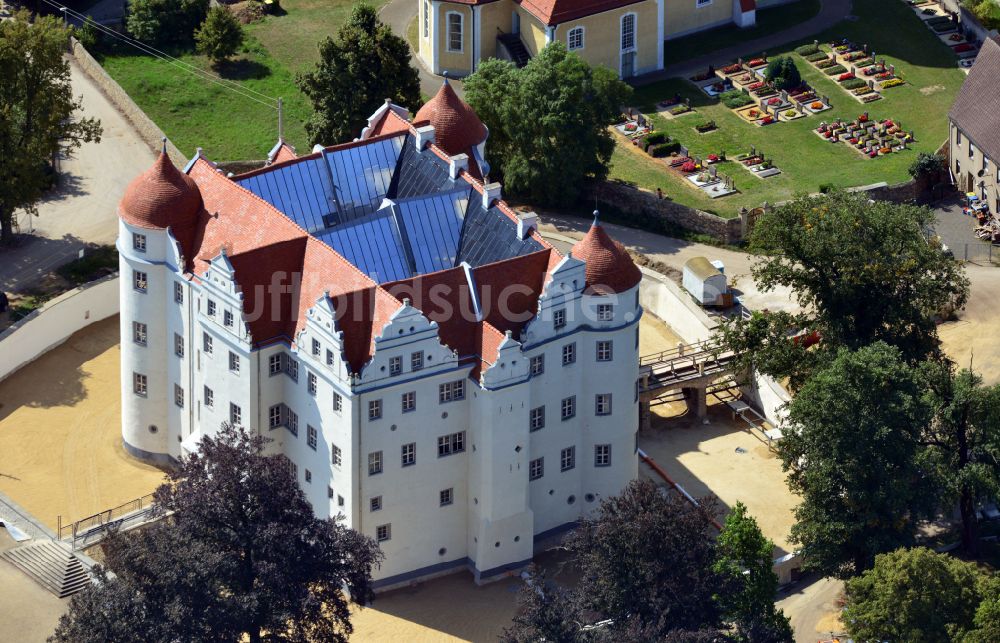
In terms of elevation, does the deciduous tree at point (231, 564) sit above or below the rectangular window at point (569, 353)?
below

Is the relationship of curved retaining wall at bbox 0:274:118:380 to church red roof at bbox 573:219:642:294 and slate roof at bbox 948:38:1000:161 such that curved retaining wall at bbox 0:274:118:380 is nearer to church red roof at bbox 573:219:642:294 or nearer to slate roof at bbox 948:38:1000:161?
church red roof at bbox 573:219:642:294

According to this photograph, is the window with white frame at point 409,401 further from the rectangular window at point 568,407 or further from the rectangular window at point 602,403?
the rectangular window at point 602,403

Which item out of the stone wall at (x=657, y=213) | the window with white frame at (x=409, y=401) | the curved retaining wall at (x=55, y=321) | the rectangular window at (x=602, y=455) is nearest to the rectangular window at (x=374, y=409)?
the window with white frame at (x=409, y=401)

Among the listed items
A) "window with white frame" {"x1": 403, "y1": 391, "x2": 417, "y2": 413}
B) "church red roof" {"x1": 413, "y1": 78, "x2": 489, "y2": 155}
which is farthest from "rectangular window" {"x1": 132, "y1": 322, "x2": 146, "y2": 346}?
"church red roof" {"x1": 413, "y1": 78, "x2": 489, "y2": 155}

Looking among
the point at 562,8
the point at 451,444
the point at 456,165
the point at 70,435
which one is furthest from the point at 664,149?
the point at 70,435

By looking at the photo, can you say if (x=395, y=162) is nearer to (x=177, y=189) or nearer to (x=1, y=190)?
(x=177, y=189)
